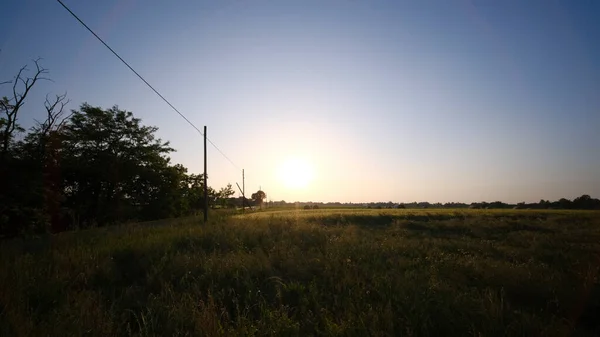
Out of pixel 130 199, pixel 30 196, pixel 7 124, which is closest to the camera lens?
pixel 30 196

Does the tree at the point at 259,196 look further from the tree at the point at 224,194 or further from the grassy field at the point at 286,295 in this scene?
the grassy field at the point at 286,295

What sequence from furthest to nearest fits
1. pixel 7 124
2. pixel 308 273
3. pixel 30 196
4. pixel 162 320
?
pixel 7 124 < pixel 30 196 < pixel 308 273 < pixel 162 320

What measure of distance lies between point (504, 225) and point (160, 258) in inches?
1066

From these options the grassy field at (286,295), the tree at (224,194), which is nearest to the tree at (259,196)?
the tree at (224,194)

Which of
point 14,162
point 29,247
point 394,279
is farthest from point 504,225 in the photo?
point 14,162

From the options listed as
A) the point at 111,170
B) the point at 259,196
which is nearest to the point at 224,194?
the point at 111,170

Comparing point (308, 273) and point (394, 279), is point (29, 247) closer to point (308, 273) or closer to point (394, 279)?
point (308, 273)

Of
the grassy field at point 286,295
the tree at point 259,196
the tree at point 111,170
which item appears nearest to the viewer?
the grassy field at point 286,295

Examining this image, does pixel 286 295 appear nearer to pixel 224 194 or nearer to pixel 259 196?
pixel 224 194

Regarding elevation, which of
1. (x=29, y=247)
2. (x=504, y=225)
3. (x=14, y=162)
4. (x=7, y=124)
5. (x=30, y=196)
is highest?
(x=7, y=124)

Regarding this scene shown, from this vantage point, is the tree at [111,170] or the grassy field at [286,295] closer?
the grassy field at [286,295]

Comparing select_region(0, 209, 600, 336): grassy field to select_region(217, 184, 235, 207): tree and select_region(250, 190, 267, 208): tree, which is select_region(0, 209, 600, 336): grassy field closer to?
select_region(217, 184, 235, 207): tree

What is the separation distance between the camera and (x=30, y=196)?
48.4 ft

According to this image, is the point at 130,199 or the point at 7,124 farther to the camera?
the point at 130,199
